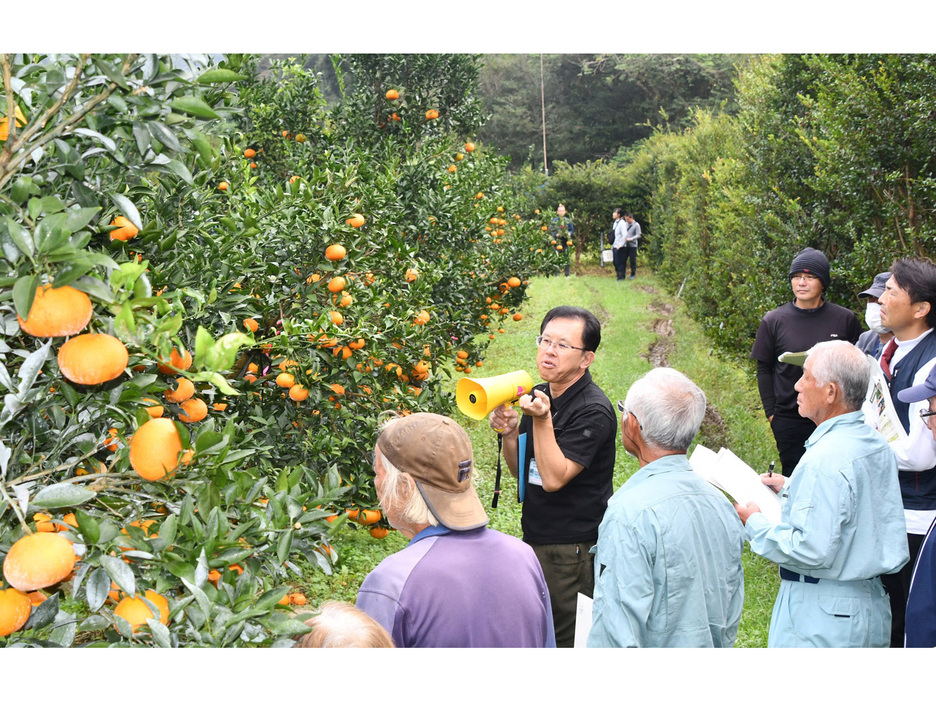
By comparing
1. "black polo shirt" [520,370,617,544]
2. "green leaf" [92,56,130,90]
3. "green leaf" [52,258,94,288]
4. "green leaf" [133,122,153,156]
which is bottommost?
"black polo shirt" [520,370,617,544]

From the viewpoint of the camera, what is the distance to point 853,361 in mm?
2199

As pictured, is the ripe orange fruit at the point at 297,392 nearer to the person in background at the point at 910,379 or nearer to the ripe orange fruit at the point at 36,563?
the ripe orange fruit at the point at 36,563

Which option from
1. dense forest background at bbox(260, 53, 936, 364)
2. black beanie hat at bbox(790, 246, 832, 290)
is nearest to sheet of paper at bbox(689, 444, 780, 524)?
black beanie hat at bbox(790, 246, 832, 290)

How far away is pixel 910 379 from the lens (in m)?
2.90

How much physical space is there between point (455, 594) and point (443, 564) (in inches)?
2.6

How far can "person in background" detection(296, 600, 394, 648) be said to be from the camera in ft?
4.32

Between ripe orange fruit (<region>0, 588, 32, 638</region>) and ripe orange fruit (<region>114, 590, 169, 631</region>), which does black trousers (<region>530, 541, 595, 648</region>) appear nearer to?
ripe orange fruit (<region>114, 590, 169, 631</region>)

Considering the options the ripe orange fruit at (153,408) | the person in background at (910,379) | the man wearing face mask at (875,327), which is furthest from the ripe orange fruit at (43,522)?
the man wearing face mask at (875,327)

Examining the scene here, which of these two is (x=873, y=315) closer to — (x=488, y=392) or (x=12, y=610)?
(x=488, y=392)

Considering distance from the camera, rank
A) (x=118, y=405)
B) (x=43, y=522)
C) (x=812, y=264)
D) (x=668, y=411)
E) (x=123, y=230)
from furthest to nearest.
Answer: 1. (x=812, y=264)
2. (x=668, y=411)
3. (x=123, y=230)
4. (x=118, y=405)
5. (x=43, y=522)

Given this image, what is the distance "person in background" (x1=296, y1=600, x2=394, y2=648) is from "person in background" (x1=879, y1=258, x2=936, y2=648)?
2085 millimetres

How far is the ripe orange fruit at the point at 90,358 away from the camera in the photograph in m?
1.17

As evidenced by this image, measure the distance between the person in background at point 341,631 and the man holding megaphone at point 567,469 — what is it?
1.16 meters

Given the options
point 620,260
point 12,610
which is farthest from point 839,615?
point 620,260
